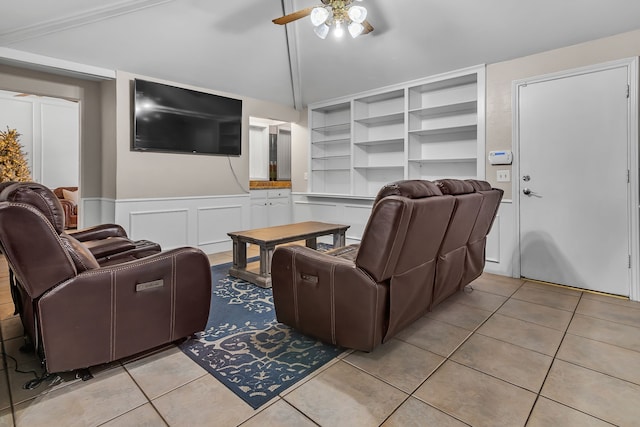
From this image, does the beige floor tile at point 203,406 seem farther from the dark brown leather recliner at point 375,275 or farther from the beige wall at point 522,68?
the beige wall at point 522,68

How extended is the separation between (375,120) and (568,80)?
2.40m

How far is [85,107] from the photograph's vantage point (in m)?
4.01

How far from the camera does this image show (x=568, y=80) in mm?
3182

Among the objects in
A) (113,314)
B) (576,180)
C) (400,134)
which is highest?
(400,134)

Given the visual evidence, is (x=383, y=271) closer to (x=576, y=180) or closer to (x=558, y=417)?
(x=558, y=417)

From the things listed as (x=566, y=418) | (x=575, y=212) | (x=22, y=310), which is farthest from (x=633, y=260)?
(x=22, y=310)

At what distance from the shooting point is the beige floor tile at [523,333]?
6.85 feet

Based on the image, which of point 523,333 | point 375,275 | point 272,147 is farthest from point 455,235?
point 272,147

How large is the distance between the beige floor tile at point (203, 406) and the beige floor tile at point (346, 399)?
24cm

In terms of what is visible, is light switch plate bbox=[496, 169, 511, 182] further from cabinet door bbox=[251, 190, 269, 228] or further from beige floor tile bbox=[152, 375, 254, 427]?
cabinet door bbox=[251, 190, 269, 228]

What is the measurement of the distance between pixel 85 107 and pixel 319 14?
3.12m

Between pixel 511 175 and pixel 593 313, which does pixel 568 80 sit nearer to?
pixel 511 175

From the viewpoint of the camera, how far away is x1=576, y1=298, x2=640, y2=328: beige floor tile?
2.50m

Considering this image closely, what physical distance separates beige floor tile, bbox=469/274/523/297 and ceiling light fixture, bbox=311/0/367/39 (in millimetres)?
2648
